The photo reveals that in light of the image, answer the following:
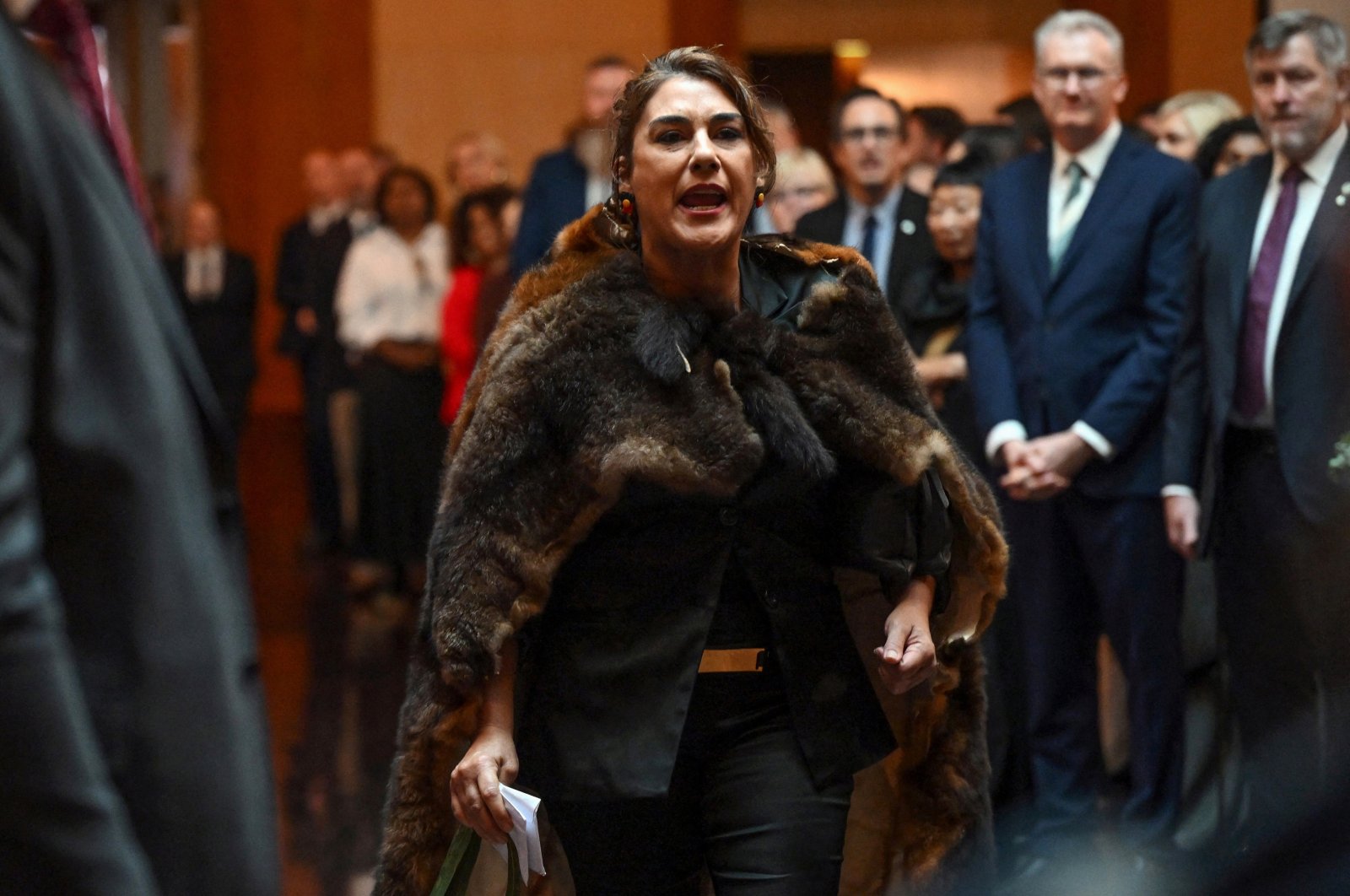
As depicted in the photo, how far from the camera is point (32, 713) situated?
1.55 m

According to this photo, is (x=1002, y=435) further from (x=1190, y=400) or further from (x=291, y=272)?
(x=291, y=272)

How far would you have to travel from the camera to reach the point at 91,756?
1.59 meters

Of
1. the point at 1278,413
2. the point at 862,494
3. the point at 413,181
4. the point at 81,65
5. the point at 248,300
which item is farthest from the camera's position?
the point at 248,300

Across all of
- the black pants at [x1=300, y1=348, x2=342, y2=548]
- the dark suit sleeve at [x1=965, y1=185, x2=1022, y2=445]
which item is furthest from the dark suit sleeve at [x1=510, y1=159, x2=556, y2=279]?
the black pants at [x1=300, y1=348, x2=342, y2=548]

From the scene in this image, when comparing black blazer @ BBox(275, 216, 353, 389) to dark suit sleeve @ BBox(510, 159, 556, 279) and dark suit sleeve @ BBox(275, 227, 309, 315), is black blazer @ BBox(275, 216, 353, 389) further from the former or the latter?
dark suit sleeve @ BBox(510, 159, 556, 279)

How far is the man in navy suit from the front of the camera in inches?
193

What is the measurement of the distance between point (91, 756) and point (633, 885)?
139 cm

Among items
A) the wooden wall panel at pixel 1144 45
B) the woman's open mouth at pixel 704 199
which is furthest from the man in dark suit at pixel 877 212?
the wooden wall panel at pixel 1144 45

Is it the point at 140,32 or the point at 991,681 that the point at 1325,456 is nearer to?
the point at 991,681

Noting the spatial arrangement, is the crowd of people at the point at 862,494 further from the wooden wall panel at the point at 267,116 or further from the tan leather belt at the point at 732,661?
the wooden wall panel at the point at 267,116

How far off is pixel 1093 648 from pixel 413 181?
512 centimetres

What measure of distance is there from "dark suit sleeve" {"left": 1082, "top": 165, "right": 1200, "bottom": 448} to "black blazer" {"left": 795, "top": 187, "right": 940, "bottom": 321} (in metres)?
0.78

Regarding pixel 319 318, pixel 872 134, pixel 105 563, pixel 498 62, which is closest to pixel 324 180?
pixel 319 318

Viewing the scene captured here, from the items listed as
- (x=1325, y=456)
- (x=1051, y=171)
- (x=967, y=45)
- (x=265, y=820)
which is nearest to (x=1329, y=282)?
(x=1325, y=456)
